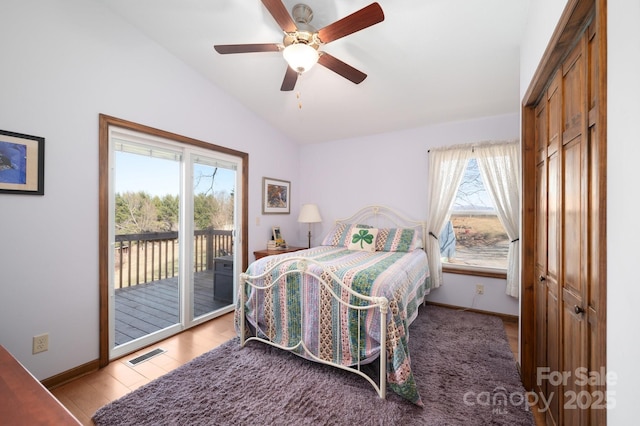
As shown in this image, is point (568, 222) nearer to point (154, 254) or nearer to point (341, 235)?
point (341, 235)

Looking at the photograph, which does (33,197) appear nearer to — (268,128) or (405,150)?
(268,128)

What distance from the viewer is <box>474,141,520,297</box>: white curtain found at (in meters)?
2.97

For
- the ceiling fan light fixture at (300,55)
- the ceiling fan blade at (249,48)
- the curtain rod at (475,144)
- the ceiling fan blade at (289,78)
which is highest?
the ceiling fan blade at (249,48)

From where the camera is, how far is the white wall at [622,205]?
64cm

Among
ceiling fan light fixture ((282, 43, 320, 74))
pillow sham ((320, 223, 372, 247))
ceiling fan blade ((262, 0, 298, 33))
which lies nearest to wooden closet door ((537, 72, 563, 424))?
ceiling fan light fixture ((282, 43, 320, 74))

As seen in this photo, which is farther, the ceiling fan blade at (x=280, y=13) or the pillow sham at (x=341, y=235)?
the pillow sham at (x=341, y=235)

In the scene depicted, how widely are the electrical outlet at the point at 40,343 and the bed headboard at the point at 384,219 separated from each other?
3.20 metres

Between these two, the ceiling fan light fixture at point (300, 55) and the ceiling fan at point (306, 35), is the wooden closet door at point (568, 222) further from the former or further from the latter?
the ceiling fan light fixture at point (300, 55)

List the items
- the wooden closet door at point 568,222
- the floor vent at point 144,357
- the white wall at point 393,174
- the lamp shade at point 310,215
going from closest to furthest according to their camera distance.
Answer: the wooden closet door at point 568,222 → the floor vent at point 144,357 → the white wall at point 393,174 → the lamp shade at point 310,215

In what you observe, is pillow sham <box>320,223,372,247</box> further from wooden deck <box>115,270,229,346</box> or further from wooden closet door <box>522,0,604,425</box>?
wooden closet door <box>522,0,604,425</box>

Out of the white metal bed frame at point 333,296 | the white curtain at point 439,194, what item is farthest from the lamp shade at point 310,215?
the white metal bed frame at point 333,296

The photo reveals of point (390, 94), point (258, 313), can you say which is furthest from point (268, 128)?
point (258, 313)

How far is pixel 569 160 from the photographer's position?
1.25m

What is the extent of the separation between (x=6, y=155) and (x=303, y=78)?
237 cm
